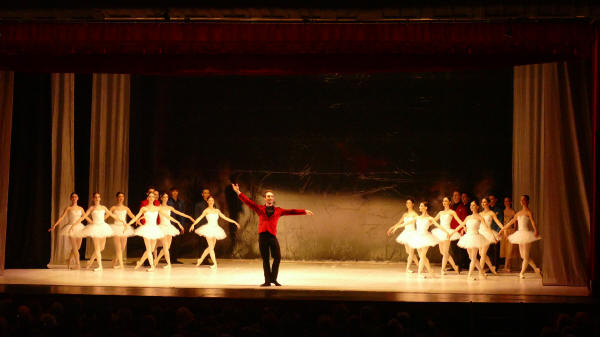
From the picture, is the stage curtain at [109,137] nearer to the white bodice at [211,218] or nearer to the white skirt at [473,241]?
the white bodice at [211,218]

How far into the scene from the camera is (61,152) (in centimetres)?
1416

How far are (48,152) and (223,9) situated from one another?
19.3ft

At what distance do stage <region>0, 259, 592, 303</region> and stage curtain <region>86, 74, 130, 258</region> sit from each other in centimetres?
147

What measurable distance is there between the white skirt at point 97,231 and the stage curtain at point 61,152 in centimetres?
154

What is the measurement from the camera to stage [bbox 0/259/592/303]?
9055 mm

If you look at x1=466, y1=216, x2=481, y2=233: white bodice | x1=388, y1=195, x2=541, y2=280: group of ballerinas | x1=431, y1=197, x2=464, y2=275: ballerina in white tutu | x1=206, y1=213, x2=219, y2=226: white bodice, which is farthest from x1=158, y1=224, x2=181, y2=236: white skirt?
x1=466, y1=216, x2=481, y2=233: white bodice

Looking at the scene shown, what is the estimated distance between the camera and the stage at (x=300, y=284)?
9055mm

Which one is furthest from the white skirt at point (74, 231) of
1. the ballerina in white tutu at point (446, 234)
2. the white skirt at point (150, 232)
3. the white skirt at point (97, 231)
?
the ballerina in white tutu at point (446, 234)

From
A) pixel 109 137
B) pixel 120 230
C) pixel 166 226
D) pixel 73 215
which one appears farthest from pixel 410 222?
pixel 109 137

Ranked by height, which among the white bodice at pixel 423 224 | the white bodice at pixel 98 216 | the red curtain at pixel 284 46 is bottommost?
the white bodice at pixel 423 224

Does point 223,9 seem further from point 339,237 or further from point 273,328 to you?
point 339,237

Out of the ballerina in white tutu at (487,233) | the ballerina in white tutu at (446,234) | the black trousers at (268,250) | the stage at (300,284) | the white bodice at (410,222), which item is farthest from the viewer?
the white bodice at (410,222)

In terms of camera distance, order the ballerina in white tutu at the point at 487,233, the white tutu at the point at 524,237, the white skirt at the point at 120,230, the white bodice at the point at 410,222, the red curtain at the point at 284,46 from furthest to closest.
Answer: the white skirt at the point at 120,230 < the white bodice at the point at 410,222 < the ballerina in white tutu at the point at 487,233 < the white tutu at the point at 524,237 < the red curtain at the point at 284,46

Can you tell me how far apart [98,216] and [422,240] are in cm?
542
